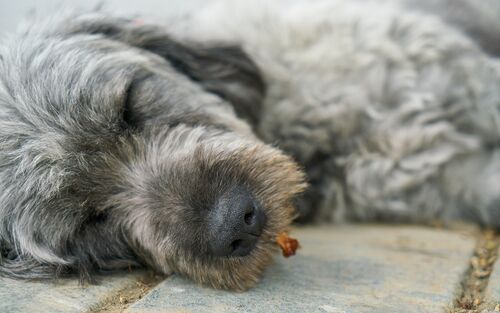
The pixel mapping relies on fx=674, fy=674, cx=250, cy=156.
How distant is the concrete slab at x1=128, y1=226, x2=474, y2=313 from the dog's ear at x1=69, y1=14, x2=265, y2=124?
0.77m

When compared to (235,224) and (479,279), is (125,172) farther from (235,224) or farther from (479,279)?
(479,279)

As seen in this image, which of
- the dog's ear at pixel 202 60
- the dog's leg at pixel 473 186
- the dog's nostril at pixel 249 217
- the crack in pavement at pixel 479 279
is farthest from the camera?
the dog's leg at pixel 473 186

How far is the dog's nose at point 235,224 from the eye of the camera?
7.86 feet

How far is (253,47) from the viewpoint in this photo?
384 cm

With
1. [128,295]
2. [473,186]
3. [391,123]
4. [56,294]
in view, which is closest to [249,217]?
[128,295]

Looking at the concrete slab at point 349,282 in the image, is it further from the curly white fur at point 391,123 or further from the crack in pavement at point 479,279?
the curly white fur at point 391,123

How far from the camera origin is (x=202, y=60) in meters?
3.41

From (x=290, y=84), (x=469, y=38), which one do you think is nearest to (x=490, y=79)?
(x=469, y=38)

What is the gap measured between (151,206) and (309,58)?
152 cm

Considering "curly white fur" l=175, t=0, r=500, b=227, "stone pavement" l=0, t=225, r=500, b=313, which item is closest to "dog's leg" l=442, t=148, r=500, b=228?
"curly white fur" l=175, t=0, r=500, b=227

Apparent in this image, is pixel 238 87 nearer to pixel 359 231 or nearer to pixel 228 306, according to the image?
pixel 359 231

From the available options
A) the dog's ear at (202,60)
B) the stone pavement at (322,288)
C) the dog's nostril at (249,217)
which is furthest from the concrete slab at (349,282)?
the dog's ear at (202,60)

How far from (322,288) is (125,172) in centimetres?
92

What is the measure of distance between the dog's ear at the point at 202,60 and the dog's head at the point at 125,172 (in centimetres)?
28
